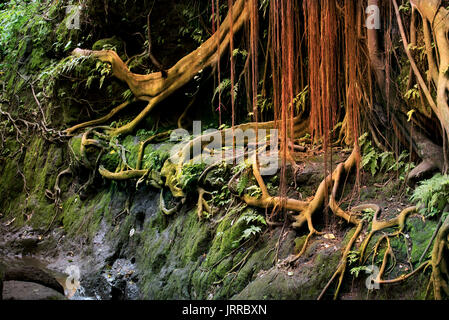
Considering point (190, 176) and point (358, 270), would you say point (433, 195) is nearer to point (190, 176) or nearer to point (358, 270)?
point (358, 270)

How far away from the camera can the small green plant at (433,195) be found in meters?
2.91

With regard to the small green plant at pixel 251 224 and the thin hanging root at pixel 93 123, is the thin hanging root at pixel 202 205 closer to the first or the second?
the small green plant at pixel 251 224

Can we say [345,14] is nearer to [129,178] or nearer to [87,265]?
[129,178]

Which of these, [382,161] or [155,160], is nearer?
[382,161]

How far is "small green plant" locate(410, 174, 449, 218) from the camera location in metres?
2.91

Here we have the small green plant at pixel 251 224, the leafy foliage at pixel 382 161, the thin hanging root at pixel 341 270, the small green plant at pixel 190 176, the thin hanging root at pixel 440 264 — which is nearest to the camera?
the thin hanging root at pixel 440 264

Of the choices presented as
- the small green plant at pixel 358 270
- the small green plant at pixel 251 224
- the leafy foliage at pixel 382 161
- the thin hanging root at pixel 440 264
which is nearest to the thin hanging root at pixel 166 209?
the small green plant at pixel 251 224

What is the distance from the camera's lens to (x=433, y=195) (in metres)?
2.96

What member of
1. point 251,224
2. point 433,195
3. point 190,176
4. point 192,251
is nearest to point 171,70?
point 190,176

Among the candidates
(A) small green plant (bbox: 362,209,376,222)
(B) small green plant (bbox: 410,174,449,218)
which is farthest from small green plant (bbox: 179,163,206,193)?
(B) small green plant (bbox: 410,174,449,218)

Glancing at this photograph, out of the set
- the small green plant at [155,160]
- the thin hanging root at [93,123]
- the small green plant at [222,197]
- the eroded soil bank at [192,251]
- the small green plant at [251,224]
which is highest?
the thin hanging root at [93,123]

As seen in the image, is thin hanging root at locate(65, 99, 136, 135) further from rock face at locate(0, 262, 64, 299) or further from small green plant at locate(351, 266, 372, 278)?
small green plant at locate(351, 266, 372, 278)

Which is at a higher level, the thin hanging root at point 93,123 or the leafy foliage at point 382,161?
the thin hanging root at point 93,123

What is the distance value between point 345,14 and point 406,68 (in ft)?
2.25
